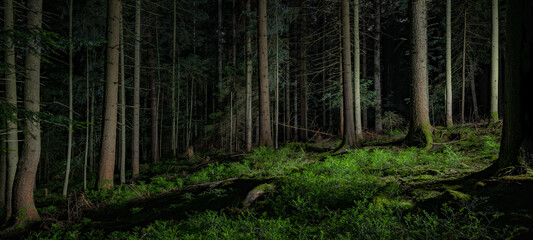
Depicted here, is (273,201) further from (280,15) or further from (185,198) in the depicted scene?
(280,15)

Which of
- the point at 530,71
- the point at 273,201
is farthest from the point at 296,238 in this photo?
the point at 530,71

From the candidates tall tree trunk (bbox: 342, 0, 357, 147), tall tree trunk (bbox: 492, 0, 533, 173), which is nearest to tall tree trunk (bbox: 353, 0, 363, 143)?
tall tree trunk (bbox: 342, 0, 357, 147)

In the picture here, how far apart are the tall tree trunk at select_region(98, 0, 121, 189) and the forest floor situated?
0.77 metres

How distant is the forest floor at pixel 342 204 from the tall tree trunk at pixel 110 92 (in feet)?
2.54

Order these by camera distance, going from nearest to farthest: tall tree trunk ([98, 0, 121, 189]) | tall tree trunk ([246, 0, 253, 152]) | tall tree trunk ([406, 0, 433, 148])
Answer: tall tree trunk ([406, 0, 433, 148])
tall tree trunk ([98, 0, 121, 189])
tall tree trunk ([246, 0, 253, 152])

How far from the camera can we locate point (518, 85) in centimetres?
364

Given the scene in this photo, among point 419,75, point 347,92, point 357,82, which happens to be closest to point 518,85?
point 419,75

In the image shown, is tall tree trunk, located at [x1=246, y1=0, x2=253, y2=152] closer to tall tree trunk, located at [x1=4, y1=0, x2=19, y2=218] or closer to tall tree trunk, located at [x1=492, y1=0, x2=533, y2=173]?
tall tree trunk, located at [x1=4, y1=0, x2=19, y2=218]

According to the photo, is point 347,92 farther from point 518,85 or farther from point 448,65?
point 448,65

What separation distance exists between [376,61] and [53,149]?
25.5 meters

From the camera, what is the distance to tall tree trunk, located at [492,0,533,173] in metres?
3.56

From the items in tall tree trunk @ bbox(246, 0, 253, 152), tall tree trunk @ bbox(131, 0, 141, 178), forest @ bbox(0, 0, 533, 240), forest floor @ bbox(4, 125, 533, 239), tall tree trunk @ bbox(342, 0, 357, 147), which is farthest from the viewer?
tall tree trunk @ bbox(246, 0, 253, 152)

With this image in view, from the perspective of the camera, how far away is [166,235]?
4086 mm

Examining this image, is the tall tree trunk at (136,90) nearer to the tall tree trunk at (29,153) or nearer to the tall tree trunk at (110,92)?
the tall tree trunk at (110,92)
